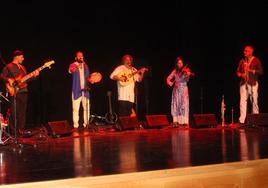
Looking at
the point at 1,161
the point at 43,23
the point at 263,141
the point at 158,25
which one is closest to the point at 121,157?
the point at 1,161

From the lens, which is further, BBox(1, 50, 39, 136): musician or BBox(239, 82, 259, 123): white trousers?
BBox(239, 82, 259, 123): white trousers

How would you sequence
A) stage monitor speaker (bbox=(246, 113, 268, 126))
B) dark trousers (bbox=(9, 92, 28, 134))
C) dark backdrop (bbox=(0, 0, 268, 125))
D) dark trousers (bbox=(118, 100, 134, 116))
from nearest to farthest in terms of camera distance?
dark trousers (bbox=(9, 92, 28, 134)), stage monitor speaker (bbox=(246, 113, 268, 126)), dark trousers (bbox=(118, 100, 134, 116)), dark backdrop (bbox=(0, 0, 268, 125))

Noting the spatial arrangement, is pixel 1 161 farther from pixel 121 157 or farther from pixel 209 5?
pixel 209 5

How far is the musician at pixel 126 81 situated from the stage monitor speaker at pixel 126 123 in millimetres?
480

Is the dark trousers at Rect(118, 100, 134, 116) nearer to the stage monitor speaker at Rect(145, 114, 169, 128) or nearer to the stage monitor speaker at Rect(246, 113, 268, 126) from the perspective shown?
the stage monitor speaker at Rect(145, 114, 169, 128)

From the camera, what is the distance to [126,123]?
10.8 metres

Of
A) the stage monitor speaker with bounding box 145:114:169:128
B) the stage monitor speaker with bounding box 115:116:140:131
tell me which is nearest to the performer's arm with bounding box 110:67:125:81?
the stage monitor speaker with bounding box 115:116:140:131

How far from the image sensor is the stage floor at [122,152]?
221 inches

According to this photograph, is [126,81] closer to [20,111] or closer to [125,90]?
[125,90]

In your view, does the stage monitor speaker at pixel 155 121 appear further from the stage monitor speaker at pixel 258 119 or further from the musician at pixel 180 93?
the stage monitor speaker at pixel 258 119

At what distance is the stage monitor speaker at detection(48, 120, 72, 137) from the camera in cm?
969

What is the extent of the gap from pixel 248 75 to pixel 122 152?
15.7 feet

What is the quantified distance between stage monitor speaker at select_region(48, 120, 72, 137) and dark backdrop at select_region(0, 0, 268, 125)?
210cm

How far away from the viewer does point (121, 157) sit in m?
6.61
